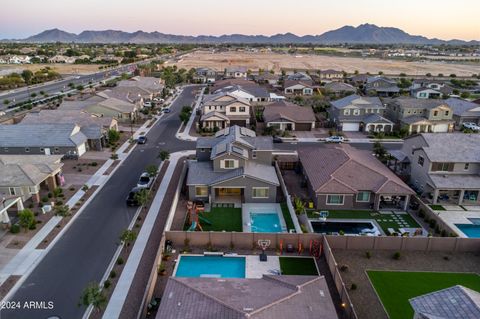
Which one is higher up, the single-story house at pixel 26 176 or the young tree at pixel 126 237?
the single-story house at pixel 26 176

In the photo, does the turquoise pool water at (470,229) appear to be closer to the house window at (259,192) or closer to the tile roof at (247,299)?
the house window at (259,192)

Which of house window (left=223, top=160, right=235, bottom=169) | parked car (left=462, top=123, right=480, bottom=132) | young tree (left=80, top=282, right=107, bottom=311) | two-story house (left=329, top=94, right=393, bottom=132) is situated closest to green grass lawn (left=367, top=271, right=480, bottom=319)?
house window (left=223, top=160, right=235, bottom=169)

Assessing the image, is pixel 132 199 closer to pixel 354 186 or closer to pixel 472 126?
pixel 354 186

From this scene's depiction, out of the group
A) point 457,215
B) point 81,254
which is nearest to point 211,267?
point 81,254

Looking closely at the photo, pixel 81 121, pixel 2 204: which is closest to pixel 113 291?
pixel 2 204

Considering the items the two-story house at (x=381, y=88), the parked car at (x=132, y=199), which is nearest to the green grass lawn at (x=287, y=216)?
the parked car at (x=132, y=199)
